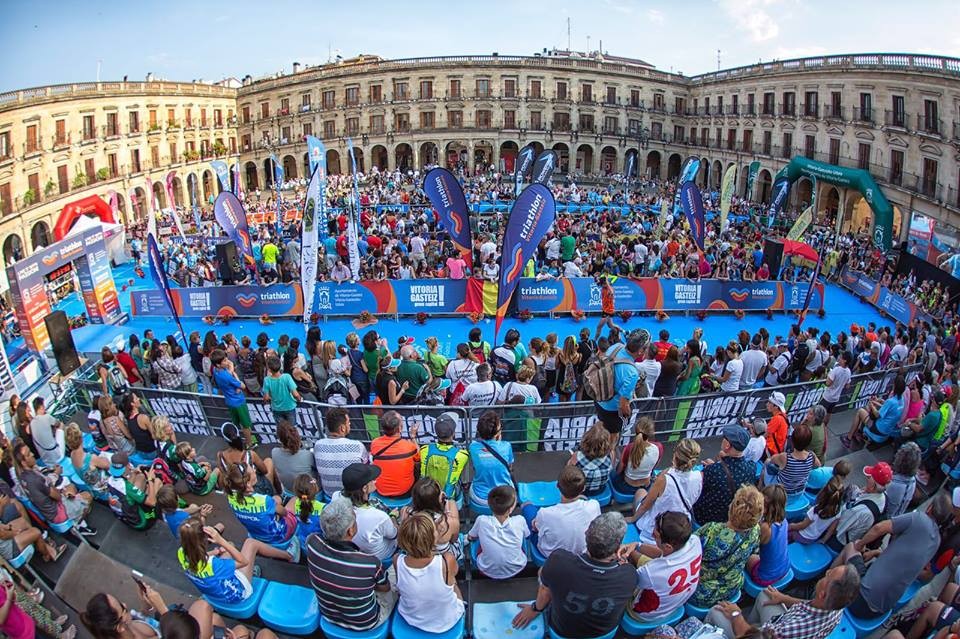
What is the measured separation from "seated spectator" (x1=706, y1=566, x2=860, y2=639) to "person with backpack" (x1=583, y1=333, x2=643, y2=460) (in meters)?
2.62

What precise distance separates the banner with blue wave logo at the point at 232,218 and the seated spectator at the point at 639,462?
13.6m

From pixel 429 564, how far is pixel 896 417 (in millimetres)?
7336

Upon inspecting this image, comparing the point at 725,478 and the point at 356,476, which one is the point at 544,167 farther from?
the point at 356,476

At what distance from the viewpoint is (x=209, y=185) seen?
49562mm

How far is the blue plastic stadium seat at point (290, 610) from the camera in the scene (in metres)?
4.77

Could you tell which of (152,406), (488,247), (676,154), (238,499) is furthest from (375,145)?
(238,499)

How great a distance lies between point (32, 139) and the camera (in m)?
32.9

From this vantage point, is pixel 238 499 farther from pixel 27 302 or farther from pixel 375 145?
pixel 375 145

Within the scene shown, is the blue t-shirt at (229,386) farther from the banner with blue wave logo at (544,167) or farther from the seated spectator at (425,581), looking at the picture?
the banner with blue wave logo at (544,167)

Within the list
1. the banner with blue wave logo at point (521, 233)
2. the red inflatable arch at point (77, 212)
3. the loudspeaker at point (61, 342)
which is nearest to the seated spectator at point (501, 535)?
the banner with blue wave logo at point (521, 233)

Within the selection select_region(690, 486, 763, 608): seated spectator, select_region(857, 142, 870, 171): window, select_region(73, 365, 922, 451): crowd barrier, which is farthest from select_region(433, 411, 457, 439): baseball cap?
select_region(857, 142, 870, 171): window

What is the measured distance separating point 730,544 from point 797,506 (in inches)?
101

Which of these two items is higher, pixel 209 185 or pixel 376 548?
pixel 209 185

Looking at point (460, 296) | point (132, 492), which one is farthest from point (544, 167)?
point (132, 492)
